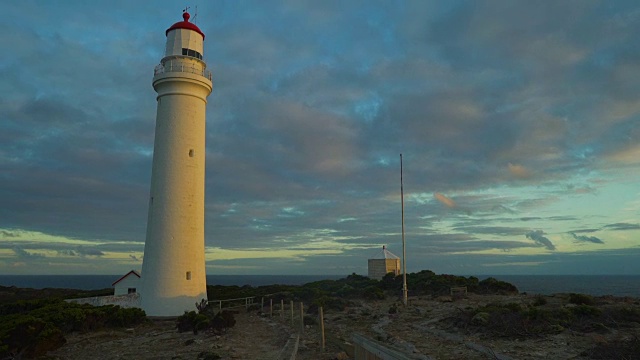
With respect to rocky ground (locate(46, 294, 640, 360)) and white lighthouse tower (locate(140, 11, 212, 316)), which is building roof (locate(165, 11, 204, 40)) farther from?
rocky ground (locate(46, 294, 640, 360))

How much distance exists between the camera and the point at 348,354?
13641 mm

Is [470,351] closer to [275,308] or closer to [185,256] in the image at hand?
[185,256]

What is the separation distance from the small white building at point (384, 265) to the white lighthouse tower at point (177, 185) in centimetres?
2253

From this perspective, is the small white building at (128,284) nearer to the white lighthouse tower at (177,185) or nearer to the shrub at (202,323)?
the white lighthouse tower at (177,185)

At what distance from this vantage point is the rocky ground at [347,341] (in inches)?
523

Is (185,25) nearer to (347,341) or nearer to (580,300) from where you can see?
(347,341)

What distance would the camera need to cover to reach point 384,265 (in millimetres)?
42844

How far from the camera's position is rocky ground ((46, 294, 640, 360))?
43.5ft

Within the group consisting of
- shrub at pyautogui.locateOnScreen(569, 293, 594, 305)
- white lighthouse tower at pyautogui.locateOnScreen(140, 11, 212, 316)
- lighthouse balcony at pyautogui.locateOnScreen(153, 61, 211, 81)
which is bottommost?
shrub at pyautogui.locateOnScreen(569, 293, 594, 305)

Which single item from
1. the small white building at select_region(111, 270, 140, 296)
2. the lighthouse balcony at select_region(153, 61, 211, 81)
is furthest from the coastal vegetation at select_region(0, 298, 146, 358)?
the lighthouse balcony at select_region(153, 61, 211, 81)

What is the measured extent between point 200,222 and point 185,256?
198cm

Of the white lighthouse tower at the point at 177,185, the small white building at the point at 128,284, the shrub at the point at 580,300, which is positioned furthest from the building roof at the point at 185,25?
the shrub at the point at 580,300

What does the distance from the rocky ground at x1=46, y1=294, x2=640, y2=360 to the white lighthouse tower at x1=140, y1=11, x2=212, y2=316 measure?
1781mm

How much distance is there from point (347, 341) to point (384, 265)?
26.5m
